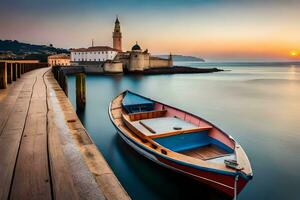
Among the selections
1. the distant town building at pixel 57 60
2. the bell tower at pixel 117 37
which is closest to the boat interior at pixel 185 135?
the distant town building at pixel 57 60

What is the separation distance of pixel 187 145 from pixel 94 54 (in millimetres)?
68174

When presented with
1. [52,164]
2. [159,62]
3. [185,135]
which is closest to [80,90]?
[185,135]

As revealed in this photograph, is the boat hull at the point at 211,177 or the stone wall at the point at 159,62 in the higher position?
the stone wall at the point at 159,62

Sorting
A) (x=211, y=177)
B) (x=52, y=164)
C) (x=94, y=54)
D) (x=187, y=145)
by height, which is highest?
(x=94, y=54)

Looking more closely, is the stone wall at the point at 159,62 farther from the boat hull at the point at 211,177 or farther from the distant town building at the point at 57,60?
the boat hull at the point at 211,177

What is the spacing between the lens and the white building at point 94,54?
68438 mm

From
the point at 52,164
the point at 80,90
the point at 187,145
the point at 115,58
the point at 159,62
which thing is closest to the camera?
the point at 52,164

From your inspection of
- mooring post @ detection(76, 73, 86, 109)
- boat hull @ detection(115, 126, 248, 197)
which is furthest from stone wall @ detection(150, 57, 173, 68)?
boat hull @ detection(115, 126, 248, 197)

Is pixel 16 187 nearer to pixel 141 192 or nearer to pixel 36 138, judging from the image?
pixel 36 138

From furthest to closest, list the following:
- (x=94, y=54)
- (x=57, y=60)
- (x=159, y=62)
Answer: (x=159, y=62), (x=94, y=54), (x=57, y=60)

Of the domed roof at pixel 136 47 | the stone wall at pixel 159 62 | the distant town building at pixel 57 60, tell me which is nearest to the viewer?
the distant town building at pixel 57 60

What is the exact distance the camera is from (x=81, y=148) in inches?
88.8

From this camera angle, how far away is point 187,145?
686 cm

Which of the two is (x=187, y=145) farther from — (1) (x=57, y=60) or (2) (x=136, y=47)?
(1) (x=57, y=60)
